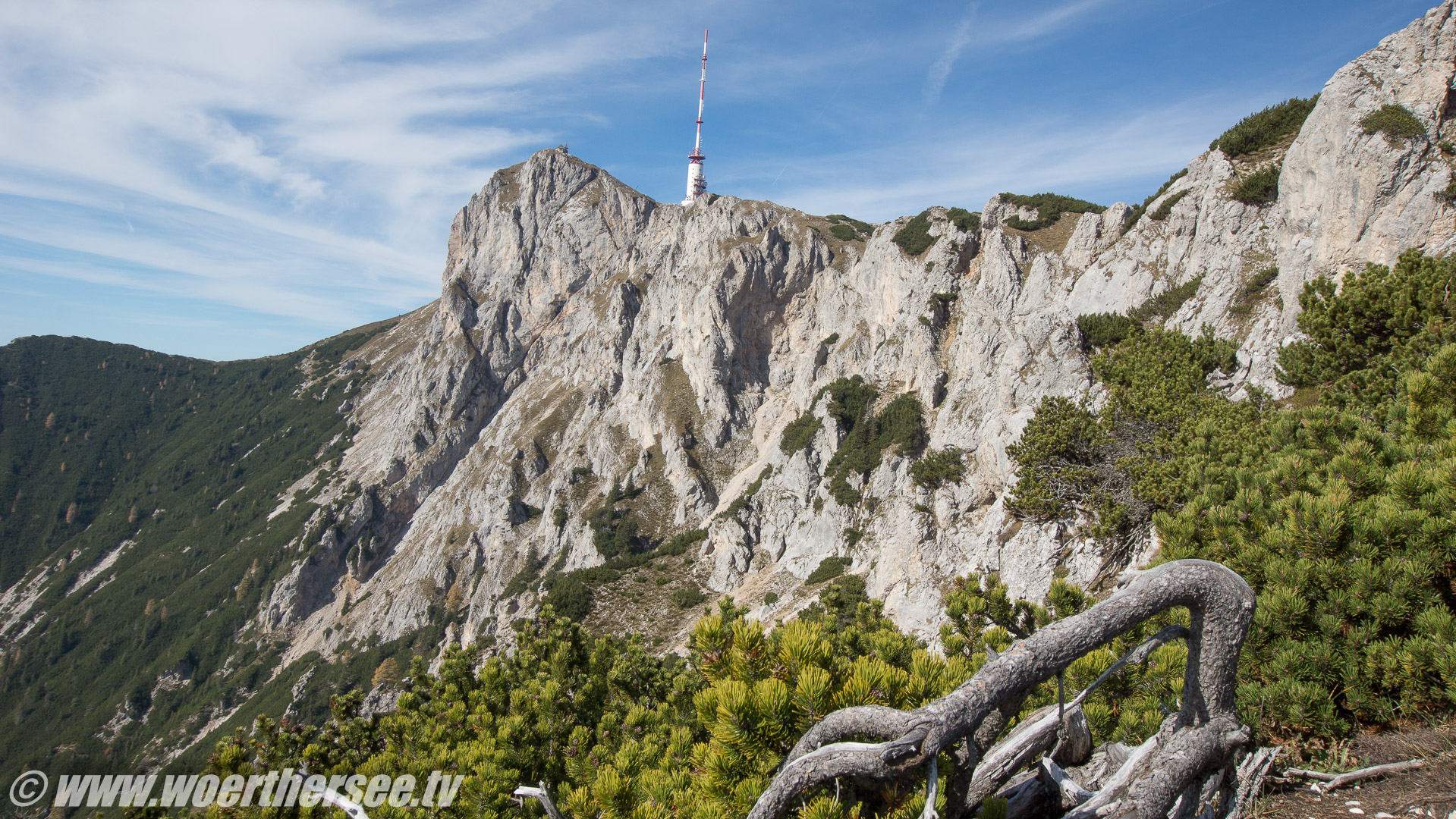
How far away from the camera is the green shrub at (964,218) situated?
5022 cm

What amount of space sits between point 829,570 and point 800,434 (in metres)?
19.2

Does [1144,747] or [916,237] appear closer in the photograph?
[1144,747]

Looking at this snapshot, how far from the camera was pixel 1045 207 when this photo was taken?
1769 inches

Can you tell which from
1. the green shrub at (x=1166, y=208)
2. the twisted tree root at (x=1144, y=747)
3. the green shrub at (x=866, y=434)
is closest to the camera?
the twisted tree root at (x=1144, y=747)

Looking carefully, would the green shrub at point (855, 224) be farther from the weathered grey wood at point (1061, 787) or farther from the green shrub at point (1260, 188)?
the weathered grey wood at point (1061, 787)

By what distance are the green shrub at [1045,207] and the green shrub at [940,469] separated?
21.9 meters

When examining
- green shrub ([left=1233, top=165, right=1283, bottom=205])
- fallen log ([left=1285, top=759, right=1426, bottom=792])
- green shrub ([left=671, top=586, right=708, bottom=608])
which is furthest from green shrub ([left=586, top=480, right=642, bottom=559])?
fallen log ([left=1285, top=759, right=1426, bottom=792])

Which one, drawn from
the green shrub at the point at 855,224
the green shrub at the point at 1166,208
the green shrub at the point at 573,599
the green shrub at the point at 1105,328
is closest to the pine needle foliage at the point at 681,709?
the green shrub at the point at 1105,328

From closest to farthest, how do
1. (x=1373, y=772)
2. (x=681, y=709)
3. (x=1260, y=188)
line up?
(x=1373, y=772)
(x=681, y=709)
(x=1260, y=188)

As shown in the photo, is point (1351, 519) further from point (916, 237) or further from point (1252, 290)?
point (916, 237)

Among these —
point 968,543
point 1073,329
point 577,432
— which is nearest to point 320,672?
point 577,432

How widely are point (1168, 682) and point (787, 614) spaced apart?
101 feet

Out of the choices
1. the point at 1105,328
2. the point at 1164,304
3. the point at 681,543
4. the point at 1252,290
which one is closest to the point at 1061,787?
the point at 1252,290

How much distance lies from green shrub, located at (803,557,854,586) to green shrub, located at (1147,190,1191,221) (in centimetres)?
2700
